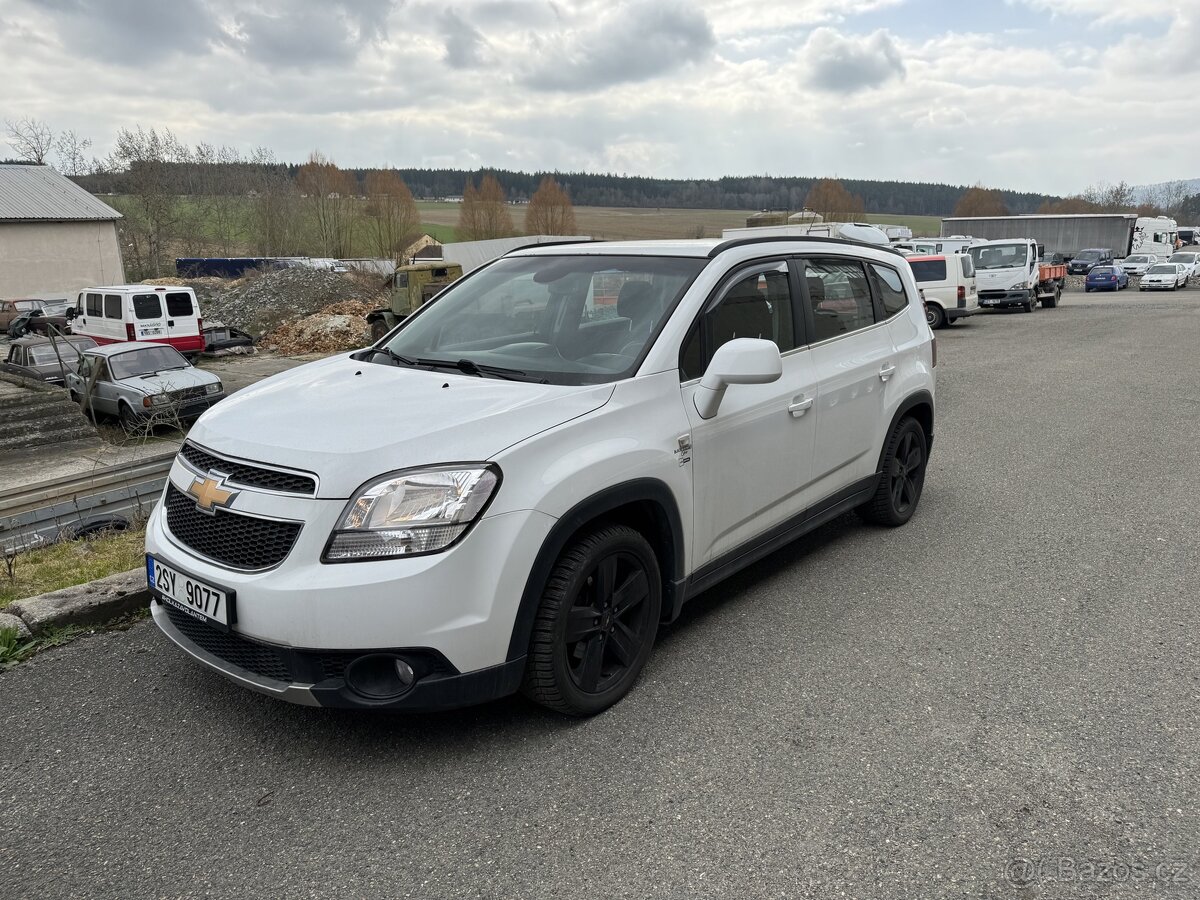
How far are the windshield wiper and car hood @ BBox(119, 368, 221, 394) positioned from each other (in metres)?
14.6

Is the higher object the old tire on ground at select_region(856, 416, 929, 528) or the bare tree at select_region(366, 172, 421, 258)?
the bare tree at select_region(366, 172, 421, 258)

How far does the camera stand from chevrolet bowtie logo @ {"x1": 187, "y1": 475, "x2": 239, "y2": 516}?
2.94 meters

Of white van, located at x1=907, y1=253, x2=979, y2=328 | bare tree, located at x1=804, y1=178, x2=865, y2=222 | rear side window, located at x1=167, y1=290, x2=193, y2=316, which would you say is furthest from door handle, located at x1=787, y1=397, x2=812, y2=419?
bare tree, located at x1=804, y1=178, x2=865, y2=222

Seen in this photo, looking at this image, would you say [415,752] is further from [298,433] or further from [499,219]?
[499,219]

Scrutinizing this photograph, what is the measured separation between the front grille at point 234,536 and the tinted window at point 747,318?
1718mm

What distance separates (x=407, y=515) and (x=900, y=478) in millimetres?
3703

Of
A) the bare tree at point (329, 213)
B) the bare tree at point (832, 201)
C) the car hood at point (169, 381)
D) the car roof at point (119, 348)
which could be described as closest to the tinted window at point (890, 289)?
the car hood at point (169, 381)

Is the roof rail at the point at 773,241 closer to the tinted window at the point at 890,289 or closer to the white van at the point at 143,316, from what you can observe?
the tinted window at the point at 890,289

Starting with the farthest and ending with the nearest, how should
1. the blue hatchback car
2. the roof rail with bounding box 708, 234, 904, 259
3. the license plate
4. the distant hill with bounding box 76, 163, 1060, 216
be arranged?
the distant hill with bounding box 76, 163, 1060, 216, the blue hatchback car, the roof rail with bounding box 708, 234, 904, 259, the license plate

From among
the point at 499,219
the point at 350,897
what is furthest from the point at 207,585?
the point at 499,219

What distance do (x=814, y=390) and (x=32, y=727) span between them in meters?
3.67

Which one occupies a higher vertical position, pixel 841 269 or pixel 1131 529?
pixel 841 269

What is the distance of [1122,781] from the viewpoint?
2.84 m

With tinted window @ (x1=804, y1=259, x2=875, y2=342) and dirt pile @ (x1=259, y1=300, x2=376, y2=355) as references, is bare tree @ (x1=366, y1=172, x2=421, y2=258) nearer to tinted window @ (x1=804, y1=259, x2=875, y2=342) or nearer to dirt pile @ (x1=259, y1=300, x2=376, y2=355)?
dirt pile @ (x1=259, y1=300, x2=376, y2=355)
